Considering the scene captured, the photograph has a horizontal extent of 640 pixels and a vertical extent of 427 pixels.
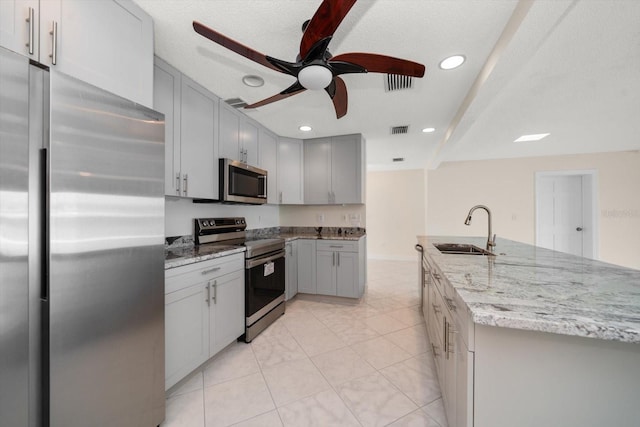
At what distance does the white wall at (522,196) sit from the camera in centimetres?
450

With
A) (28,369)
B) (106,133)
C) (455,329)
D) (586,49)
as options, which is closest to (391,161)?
(586,49)

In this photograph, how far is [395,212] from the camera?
637 cm

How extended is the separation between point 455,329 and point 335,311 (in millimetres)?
2137

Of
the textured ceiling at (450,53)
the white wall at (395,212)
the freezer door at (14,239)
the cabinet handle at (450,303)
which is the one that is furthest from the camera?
the white wall at (395,212)

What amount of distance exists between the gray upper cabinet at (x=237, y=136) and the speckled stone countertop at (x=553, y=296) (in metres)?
2.21

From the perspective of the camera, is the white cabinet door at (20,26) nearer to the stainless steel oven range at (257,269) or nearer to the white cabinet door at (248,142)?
the stainless steel oven range at (257,269)

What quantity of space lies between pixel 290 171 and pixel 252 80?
5.52 ft

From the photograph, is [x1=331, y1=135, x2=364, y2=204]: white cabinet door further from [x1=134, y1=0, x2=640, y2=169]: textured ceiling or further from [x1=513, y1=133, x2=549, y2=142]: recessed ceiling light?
[x1=513, y1=133, x2=549, y2=142]: recessed ceiling light

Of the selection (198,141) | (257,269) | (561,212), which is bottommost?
(257,269)

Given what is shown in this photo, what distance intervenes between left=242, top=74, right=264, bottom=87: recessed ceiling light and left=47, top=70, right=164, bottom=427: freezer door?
99 centimetres

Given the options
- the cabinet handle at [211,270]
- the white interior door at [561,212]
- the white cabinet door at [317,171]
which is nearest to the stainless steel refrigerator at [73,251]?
the cabinet handle at [211,270]

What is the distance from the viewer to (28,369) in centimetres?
86

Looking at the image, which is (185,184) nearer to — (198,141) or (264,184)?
(198,141)

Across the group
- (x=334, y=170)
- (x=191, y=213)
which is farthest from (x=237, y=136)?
(x=334, y=170)
